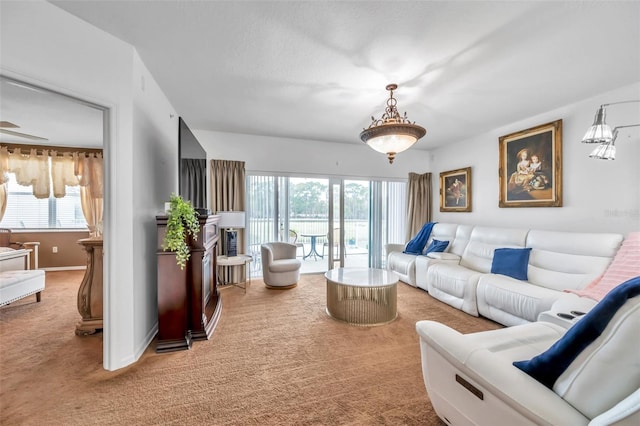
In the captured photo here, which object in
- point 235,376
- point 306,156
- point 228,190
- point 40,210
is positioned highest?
point 306,156

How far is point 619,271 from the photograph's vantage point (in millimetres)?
2389

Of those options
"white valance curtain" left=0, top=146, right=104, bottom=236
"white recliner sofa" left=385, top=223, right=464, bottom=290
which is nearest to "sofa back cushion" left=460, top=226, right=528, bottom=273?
"white recliner sofa" left=385, top=223, right=464, bottom=290

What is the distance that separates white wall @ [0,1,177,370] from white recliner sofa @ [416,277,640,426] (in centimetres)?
228

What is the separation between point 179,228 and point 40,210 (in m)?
5.33

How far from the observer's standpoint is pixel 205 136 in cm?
455

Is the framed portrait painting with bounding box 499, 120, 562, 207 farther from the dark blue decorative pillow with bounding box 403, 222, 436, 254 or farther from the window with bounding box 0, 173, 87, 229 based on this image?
the window with bounding box 0, 173, 87, 229

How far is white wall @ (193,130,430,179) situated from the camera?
15.2 ft

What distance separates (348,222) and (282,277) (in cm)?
192

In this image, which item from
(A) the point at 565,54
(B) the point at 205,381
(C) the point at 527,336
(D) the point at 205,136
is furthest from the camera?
(D) the point at 205,136

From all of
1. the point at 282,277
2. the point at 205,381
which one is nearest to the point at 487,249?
the point at 282,277

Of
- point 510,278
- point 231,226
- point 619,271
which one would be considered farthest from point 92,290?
point 619,271

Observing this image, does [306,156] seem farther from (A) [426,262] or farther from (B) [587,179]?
(B) [587,179]

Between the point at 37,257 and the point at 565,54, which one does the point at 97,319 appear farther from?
the point at 565,54

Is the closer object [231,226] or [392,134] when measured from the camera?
[392,134]
